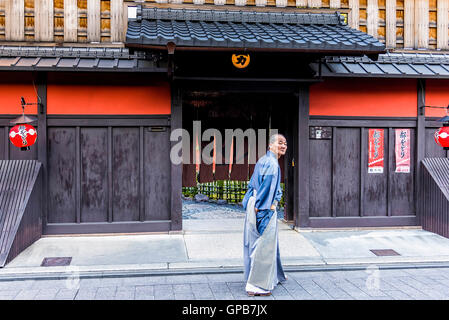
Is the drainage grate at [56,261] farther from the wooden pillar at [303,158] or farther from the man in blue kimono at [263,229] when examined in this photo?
the wooden pillar at [303,158]

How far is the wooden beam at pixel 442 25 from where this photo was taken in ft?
33.6

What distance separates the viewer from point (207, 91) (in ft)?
30.2

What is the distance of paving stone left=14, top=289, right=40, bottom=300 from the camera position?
5.37 meters

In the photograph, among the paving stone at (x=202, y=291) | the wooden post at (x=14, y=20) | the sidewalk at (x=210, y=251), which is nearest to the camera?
the paving stone at (x=202, y=291)

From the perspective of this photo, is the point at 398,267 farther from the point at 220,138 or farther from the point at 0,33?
the point at 0,33

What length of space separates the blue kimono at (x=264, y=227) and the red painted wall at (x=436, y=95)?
6192 millimetres

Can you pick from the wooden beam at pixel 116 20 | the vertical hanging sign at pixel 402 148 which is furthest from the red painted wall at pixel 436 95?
the wooden beam at pixel 116 20

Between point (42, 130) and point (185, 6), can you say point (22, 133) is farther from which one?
point (185, 6)

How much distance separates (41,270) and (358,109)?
25.1 ft

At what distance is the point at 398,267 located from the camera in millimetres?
6859

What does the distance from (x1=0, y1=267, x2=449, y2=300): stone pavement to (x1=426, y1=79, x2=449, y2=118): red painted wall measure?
15.0 feet

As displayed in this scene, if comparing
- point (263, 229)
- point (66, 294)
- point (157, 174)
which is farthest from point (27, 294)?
point (157, 174)

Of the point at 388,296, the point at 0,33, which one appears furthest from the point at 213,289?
the point at 0,33

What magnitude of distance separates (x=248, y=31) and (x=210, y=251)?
186 inches
